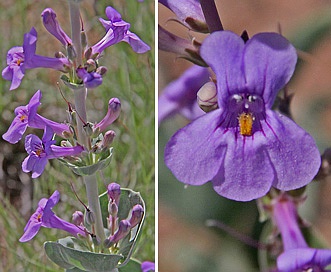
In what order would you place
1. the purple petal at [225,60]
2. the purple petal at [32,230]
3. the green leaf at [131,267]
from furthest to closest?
1. the green leaf at [131,267]
2. the purple petal at [32,230]
3. the purple petal at [225,60]

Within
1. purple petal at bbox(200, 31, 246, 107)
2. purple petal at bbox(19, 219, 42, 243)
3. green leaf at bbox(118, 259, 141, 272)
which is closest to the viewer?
purple petal at bbox(200, 31, 246, 107)

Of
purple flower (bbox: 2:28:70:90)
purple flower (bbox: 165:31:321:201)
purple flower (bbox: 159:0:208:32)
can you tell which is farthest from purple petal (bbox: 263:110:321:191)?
purple flower (bbox: 2:28:70:90)

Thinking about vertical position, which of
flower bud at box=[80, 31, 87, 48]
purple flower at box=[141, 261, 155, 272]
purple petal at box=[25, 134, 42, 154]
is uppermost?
flower bud at box=[80, 31, 87, 48]

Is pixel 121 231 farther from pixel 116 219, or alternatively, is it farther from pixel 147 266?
pixel 147 266

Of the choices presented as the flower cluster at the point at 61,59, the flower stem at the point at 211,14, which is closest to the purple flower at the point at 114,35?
the flower cluster at the point at 61,59

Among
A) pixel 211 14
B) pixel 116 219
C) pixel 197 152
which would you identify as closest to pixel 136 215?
pixel 116 219

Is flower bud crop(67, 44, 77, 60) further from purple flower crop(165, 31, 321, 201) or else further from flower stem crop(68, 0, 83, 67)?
purple flower crop(165, 31, 321, 201)

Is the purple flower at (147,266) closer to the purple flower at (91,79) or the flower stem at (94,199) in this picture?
the flower stem at (94,199)
